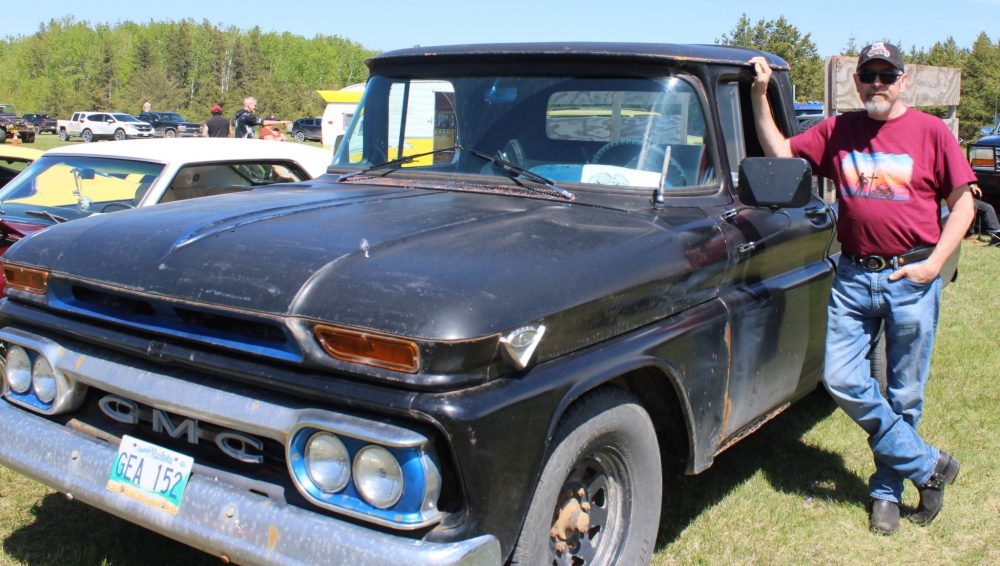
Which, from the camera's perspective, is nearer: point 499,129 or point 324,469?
point 324,469

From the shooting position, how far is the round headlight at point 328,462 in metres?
2.34

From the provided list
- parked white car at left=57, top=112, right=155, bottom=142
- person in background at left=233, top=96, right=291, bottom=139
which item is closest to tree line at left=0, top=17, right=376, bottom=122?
parked white car at left=57, top=112, right=155, bottom=142

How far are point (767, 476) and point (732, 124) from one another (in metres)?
1.74

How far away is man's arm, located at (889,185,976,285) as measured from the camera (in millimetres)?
3621

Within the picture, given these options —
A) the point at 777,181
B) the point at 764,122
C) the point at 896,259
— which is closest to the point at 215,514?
the point at 777,181

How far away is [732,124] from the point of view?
3828 millimetres

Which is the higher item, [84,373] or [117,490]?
[84,373]

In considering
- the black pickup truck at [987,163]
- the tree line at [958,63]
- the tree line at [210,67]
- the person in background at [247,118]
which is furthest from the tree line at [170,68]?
the black pickup truck at [987,163]

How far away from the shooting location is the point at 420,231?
9.48ft

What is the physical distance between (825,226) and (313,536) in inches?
116

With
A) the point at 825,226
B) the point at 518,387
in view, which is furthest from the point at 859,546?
the point at 518,387

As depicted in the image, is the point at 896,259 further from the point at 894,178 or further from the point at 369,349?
the point at 369,349

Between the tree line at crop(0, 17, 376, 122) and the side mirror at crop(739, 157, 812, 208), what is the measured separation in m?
81.4

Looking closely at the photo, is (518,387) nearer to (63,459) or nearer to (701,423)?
(701,423)
